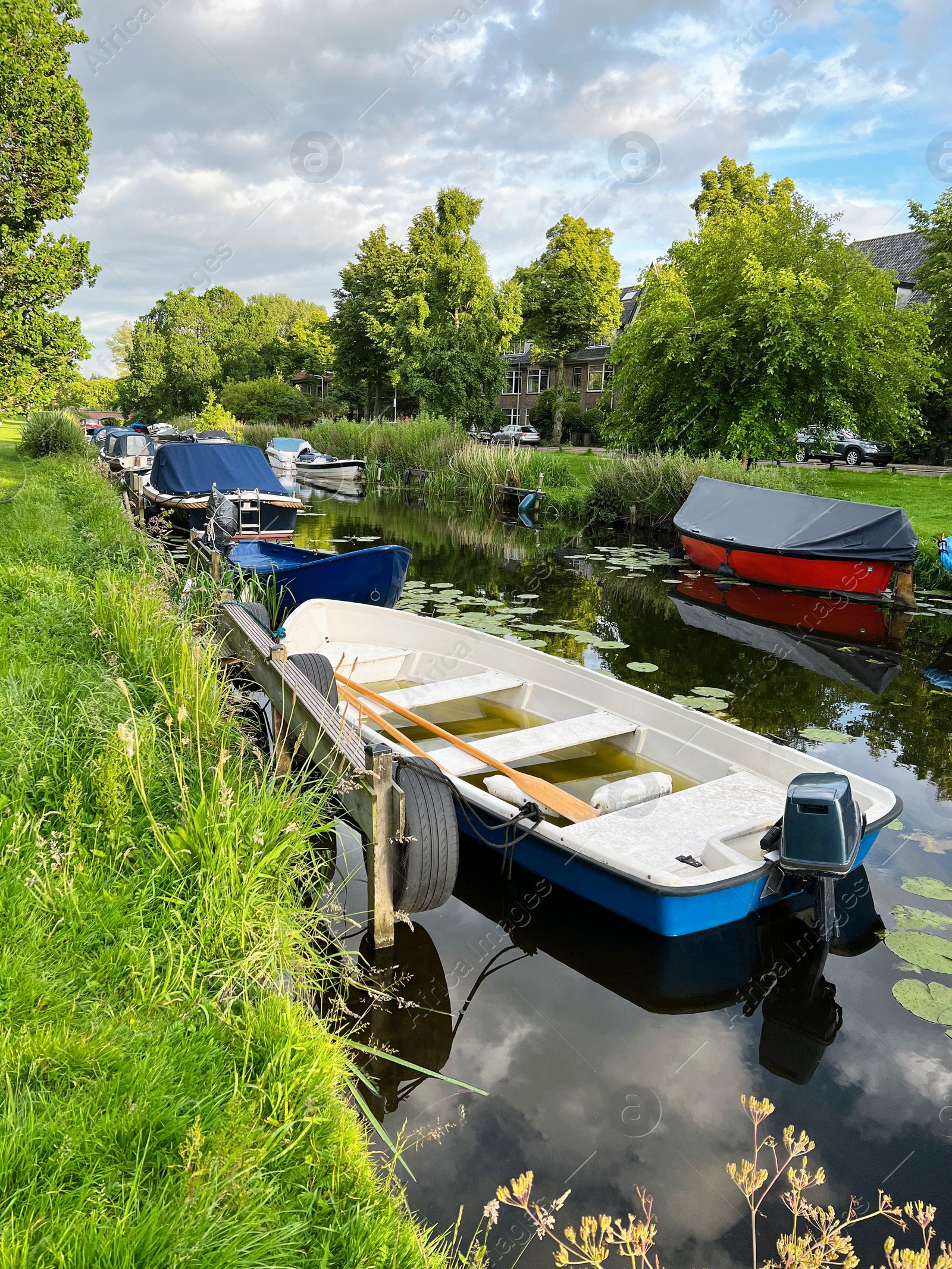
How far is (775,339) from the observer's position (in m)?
16.1

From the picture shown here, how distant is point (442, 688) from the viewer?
581 cm

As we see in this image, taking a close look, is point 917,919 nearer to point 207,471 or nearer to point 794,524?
point 794,524

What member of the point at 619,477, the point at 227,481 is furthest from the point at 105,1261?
the point at 619,477

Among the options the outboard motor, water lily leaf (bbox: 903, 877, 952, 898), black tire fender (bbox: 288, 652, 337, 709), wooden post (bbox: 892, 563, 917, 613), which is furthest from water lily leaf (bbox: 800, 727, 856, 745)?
wooden post (bbox: 892, 563, 917, 613)

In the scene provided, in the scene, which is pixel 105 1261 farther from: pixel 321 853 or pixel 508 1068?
pixel 321 853

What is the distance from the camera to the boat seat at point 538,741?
486cm

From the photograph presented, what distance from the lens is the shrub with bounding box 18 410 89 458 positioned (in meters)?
23.6

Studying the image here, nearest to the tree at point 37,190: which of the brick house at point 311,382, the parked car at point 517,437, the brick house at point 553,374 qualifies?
the parked car at point 517,437

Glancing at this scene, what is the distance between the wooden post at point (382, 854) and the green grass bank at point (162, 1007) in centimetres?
30

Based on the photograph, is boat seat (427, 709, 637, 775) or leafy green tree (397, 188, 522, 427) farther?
leafy green tree (397, 188, 522, 427)

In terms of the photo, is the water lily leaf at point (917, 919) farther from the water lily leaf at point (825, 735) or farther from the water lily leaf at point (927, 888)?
the water lily leaf at point (825, 735)

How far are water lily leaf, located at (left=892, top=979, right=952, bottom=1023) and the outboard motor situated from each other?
599 millimetres

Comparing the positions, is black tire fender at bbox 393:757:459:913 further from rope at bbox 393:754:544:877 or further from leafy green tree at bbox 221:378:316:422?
leafy green tree at bbox 221:378:316:422

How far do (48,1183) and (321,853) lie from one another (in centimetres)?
303
